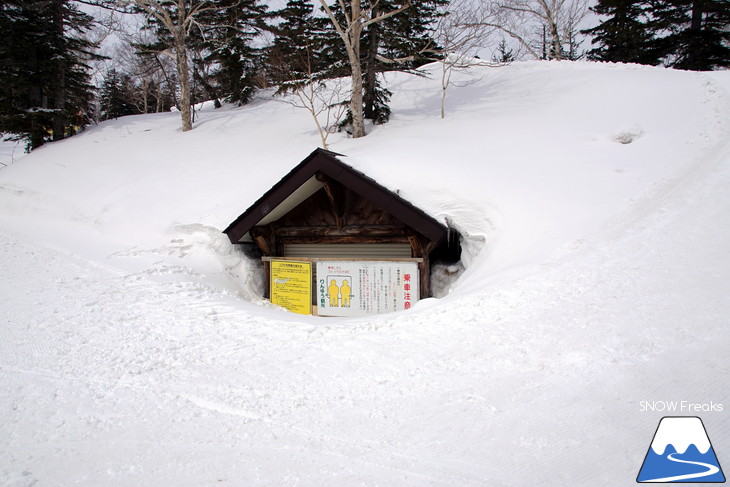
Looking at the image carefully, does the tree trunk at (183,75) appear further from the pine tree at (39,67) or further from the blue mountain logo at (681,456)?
the blue mountain logo at (681,456)

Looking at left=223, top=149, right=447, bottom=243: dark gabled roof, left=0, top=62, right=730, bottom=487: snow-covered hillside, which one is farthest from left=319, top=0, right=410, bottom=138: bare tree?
left=223, top=149, right=447, bottom=243: dark gabled roof

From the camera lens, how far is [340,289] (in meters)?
7.83

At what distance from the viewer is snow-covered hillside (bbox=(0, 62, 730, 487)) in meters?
2.48

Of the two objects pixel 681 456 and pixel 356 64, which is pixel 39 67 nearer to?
pixel 356 64

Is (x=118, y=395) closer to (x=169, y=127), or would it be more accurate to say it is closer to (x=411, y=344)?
(x=411, y=344)

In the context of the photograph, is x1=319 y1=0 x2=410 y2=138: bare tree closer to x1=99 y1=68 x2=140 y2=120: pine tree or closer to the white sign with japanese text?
the white sign with japanese text

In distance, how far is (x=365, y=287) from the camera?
25.0ft

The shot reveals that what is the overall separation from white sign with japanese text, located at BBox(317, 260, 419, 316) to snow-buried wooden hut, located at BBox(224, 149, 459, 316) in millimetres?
19

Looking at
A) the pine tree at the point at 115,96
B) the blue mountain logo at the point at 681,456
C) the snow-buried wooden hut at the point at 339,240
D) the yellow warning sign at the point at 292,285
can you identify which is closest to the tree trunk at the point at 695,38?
the snow-buried wooden hut at the point at 339,240

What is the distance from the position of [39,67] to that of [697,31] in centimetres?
3043

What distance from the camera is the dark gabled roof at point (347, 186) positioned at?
271 inches

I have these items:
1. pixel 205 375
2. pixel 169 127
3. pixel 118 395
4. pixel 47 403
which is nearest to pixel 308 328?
pixel 205 375

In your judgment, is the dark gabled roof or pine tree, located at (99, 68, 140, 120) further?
pine tree, located at (99, 68, 140, 120)

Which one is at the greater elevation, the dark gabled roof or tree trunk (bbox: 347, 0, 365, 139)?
tree trunk (bbox: 347, 0, 365, 139)
